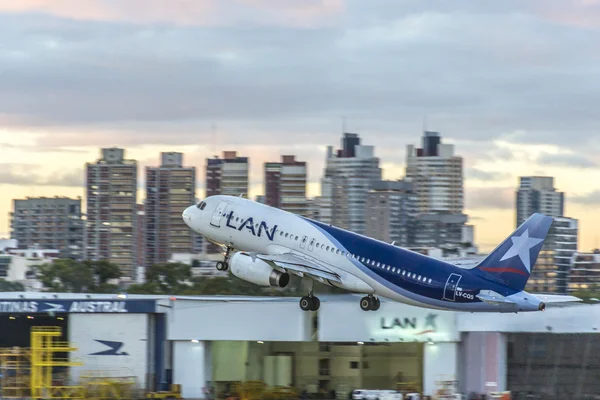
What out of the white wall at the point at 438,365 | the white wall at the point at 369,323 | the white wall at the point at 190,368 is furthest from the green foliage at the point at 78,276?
the white wall at the point at 438,365

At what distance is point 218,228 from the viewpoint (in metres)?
79.8

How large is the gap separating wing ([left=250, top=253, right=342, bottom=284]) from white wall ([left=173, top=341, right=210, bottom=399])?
657 centimetres

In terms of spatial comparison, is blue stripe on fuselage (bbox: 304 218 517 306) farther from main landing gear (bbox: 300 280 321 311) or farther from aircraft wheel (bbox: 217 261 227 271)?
aircraft wheel (bbox: 217 261 227 271)

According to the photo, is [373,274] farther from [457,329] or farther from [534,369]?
[534,369]

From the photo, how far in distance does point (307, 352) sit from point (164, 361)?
10877 millimetres

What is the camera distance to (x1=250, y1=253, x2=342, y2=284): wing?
74000mm

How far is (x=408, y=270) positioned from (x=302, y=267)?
735 centimetres

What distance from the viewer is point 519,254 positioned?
67.4 meters

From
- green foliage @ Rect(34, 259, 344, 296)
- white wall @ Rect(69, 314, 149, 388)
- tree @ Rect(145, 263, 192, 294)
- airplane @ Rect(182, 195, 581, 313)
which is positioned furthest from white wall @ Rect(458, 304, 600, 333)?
tree @ Rect(145, 263, 192, 294)

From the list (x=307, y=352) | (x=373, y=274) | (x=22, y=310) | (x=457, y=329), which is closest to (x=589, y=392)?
(x=457, y=329)

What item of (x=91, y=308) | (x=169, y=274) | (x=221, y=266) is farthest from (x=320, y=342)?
(x=169, y=274)

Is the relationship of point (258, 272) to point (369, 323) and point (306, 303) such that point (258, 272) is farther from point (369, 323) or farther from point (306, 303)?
point (369, 323)

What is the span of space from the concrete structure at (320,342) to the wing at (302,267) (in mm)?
1566

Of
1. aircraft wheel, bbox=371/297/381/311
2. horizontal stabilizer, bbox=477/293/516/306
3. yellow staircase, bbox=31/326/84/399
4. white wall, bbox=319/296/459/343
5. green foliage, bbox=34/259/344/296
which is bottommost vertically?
yellow staircase, bbox=31/326/84/399
